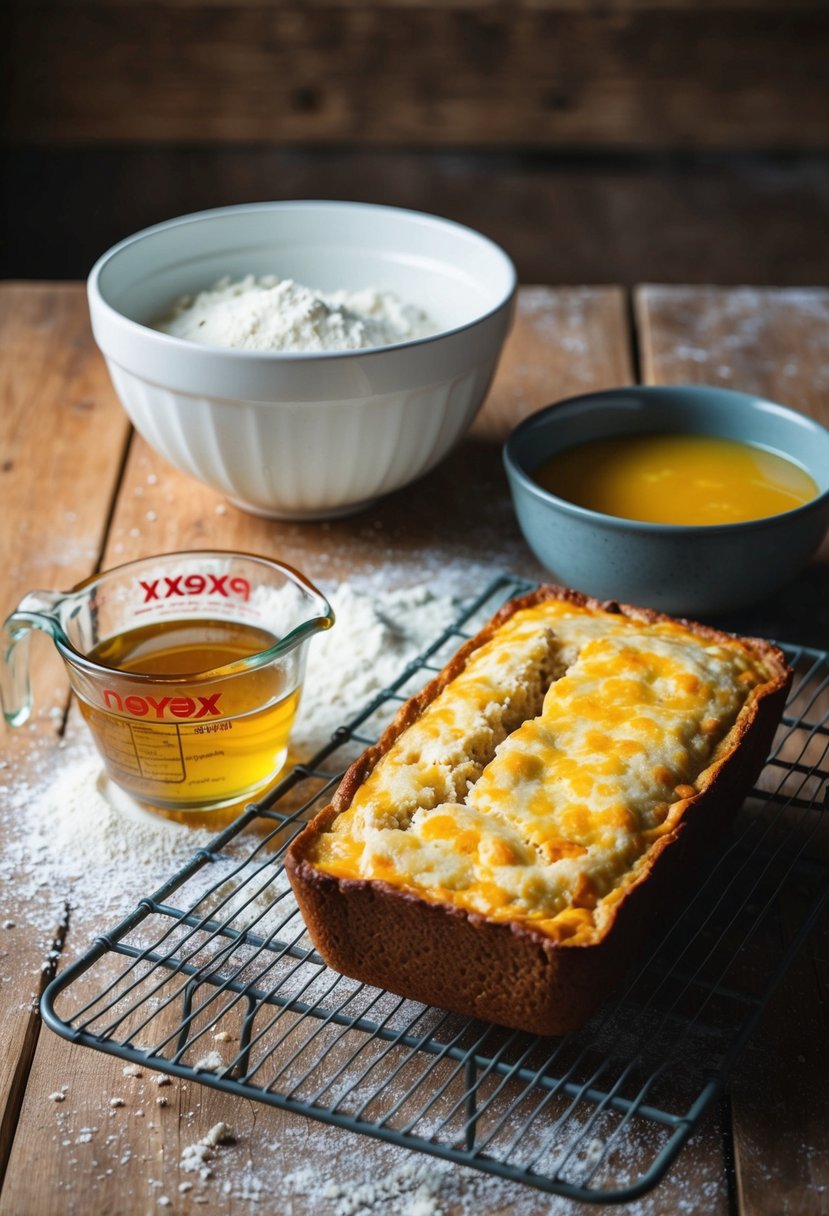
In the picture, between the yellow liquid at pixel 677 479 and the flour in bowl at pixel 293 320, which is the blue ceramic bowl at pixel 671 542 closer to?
the yellow liquid at pixel 677 479

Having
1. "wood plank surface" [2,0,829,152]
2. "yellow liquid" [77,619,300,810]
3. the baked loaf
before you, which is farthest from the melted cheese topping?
"wood plank surface" [2,0,829,152]

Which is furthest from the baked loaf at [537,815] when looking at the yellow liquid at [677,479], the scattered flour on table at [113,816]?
the yellow liquid at [677,479]

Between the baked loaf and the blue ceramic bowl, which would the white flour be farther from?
the blue ceramic bowl

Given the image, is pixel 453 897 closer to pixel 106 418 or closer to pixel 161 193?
pixel 106 418

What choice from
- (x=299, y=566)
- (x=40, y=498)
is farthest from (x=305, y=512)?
(x=40, y=498)

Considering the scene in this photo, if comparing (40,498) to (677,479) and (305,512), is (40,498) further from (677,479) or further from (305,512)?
(677,479)

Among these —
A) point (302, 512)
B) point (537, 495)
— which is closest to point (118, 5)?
point (302, 512)
